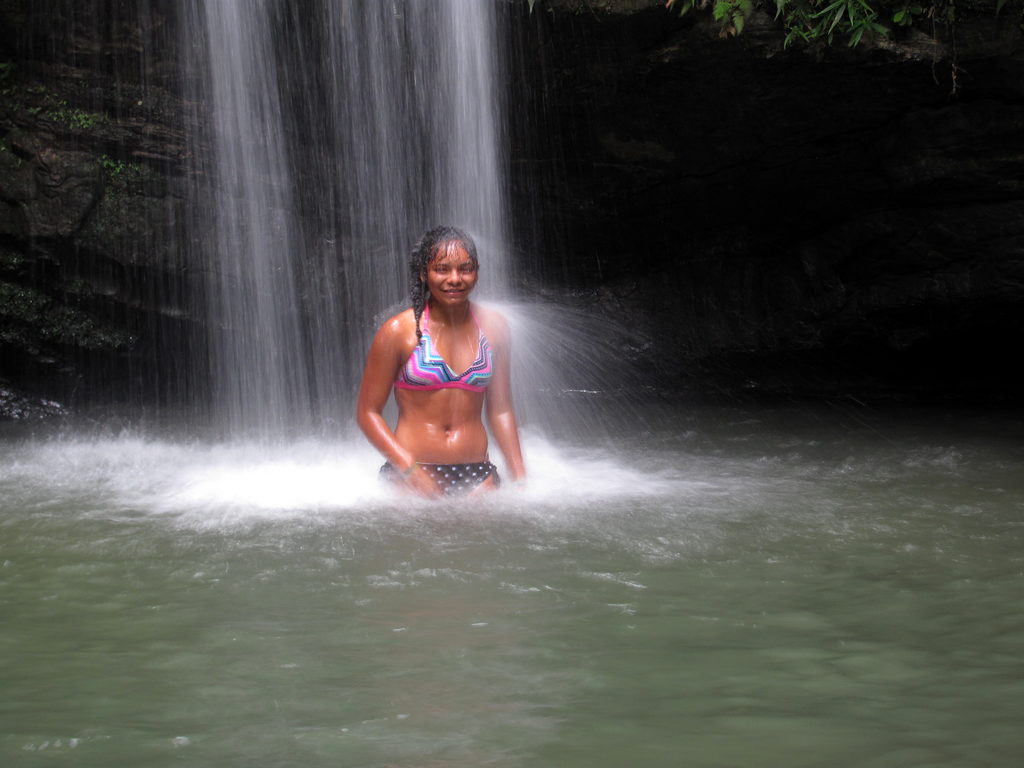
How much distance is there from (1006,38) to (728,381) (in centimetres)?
379

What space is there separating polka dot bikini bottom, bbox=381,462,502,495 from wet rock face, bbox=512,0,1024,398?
10.3 feet

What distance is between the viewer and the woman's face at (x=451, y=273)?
5.50 meters

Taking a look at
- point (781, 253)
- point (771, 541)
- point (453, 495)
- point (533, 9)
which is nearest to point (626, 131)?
point (533, 9)

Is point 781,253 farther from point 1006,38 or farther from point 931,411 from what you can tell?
point 1006,38

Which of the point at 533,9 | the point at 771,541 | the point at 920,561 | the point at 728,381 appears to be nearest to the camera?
the point at 920,561

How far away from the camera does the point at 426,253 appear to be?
5605mm

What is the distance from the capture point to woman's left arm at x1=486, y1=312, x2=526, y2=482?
5.71 m

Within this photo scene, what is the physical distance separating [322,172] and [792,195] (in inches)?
142

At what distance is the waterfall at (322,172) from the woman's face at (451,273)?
239 centimetres

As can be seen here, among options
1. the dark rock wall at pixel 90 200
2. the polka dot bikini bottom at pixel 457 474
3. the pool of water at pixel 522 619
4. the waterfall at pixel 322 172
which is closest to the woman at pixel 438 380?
the polka dot bikini bottom at pixel 457 474

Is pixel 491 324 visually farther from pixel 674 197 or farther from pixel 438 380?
pixel 674 197

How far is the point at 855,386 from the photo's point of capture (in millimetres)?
9266

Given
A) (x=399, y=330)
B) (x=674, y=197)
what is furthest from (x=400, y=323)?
(x=674, y=197)

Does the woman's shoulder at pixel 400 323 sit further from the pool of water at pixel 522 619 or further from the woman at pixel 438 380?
the pool of water at pixel 522 619
